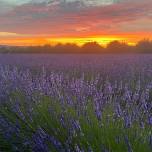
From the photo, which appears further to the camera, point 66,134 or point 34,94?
point 34,94

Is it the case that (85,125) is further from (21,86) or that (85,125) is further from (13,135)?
(21,86)

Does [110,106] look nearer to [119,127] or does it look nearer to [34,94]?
[119,127]

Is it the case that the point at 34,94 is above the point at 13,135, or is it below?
above

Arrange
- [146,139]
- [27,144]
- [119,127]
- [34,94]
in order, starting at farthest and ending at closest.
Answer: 1. [34,94]
2. [27,144]
3. [119,127]
4. [146,139]

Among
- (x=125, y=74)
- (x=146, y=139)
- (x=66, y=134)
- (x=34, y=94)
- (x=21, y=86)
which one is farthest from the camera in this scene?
(x=125, y=74)

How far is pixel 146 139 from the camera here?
7.64 ft

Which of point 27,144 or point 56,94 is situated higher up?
point 56,94

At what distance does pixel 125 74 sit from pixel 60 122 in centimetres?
376

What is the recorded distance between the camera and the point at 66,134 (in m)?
2.85

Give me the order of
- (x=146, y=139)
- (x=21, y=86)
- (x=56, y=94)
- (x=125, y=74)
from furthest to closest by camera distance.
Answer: (x=125, y=74) < (x=21, y=86) < (x=56, y=94) < (x=146, y=139)

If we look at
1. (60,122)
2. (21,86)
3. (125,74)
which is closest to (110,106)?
(60,122)

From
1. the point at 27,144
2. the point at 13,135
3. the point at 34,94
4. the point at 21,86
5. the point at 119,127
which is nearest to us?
the point at 119,127

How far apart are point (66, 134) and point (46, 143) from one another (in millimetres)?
210

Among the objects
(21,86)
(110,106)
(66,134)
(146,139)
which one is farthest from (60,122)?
(21,86)
